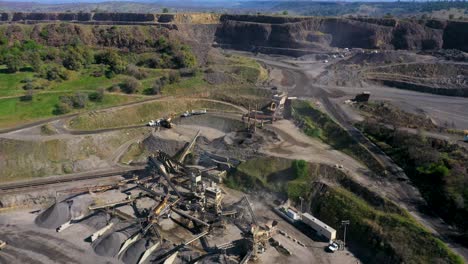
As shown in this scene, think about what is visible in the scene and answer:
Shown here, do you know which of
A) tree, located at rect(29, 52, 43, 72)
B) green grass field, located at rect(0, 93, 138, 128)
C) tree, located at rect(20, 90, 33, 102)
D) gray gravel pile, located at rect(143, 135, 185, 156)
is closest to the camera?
gray gravel pile, located at rect(143, 135, 185, 156)

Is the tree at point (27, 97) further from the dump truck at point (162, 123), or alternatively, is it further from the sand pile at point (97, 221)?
the sand pile at point (97, 221)

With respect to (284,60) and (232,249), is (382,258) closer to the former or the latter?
(232,249)

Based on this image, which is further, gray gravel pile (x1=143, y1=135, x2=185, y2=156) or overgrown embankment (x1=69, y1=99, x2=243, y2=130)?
overgrown embankment (x1=69, y1=99, x2=243, y2=130)

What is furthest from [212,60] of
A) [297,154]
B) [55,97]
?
[297,154]

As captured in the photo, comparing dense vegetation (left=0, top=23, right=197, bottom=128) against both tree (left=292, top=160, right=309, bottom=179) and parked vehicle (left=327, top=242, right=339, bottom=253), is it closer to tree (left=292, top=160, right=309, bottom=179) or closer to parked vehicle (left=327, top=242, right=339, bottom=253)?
tree (left=292, top=160, right=309, bottom=179)

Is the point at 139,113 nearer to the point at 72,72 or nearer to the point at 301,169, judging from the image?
the point at 72,72

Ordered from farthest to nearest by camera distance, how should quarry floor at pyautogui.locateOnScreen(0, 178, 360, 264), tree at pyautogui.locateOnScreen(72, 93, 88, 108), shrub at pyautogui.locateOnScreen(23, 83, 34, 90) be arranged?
shrub at pyautogui.locateOnScreen(23, 83, 34, 90) → tree at pyautogui.locateOnScreen(72, 93, 88, 108) → quarry floor at pyautogui.locateOnScreen(0, 178, 360, 264)

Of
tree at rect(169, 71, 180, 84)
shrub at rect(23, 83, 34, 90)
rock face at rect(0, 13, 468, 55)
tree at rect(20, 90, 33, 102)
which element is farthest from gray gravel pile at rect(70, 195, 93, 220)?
rock face at rect(0, 13, 468, 55)
